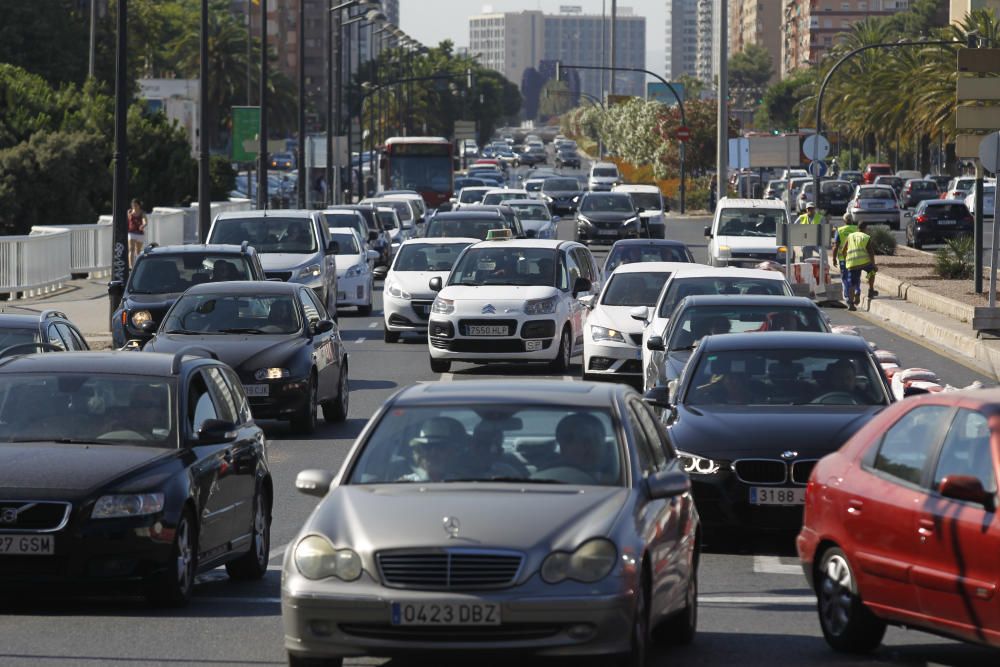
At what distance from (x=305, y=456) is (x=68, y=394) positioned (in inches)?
258

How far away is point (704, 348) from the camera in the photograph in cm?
1405

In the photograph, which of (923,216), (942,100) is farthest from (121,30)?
(942,100)

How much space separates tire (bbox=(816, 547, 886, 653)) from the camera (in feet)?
29.1

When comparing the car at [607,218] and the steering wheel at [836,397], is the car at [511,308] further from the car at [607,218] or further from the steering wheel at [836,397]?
the car at [607,218]

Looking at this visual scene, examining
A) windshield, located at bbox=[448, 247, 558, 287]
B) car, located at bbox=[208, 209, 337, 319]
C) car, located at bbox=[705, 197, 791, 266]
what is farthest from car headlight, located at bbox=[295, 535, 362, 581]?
car, located at bbox=[705, 197, 791, 266]

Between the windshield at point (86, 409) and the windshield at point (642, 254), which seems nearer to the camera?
the windshield at point (86, 409)

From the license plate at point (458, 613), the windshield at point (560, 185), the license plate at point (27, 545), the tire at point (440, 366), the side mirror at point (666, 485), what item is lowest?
the tire at point (440, 366)

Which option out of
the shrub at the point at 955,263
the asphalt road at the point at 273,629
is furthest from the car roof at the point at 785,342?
the shrub at the point at 955,263

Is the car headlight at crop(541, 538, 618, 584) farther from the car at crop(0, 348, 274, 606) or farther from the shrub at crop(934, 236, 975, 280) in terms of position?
the shrub at crop(934, 236, 975, 280)

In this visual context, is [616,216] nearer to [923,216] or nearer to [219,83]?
[923,216]

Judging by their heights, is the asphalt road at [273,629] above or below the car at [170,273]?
below

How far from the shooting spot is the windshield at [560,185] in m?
79.8

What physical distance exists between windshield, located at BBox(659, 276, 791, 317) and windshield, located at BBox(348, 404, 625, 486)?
12993 mm

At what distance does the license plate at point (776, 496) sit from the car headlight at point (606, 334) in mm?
11172
